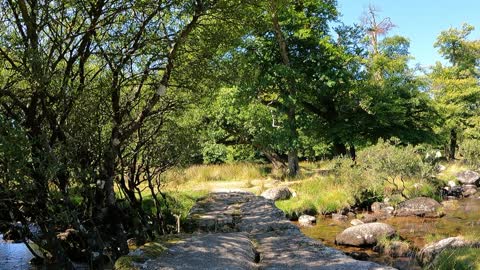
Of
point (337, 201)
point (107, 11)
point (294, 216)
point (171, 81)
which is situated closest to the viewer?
point (107, 11)

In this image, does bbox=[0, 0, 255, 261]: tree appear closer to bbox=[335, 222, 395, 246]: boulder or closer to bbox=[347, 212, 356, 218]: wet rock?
bbox=[335, 222, 395, 246]: boulder

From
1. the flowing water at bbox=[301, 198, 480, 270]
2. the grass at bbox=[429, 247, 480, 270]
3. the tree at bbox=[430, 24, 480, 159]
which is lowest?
the flowing water at bbox=[301, 198, 480, 270]

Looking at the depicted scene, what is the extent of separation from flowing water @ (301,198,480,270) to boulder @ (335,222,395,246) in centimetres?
25

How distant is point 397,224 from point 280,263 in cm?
961

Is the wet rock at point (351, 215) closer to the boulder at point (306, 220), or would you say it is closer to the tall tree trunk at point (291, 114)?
the boulder at point (306, 220)

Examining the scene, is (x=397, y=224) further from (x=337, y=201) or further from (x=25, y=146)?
(x=25, y=146)

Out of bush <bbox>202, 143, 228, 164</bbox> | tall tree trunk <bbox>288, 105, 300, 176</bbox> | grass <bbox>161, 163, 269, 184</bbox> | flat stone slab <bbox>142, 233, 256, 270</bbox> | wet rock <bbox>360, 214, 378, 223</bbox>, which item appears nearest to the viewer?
flat stone slab <bbox>142, 233, 256, 270</bbox>

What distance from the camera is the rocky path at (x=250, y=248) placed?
243 inches

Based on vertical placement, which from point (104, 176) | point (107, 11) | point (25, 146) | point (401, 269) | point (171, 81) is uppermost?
point (107, 11)

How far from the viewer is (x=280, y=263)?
6508mm

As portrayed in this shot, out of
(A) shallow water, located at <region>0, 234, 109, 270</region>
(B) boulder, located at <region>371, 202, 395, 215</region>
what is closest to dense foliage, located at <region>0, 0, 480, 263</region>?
(A) shallow water, located at <region>0, 234, 109, 270</region>

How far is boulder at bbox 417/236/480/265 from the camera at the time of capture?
1020cm

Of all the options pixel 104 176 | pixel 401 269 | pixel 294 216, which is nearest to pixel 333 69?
pixel 294 216

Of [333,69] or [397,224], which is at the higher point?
[333,69]
